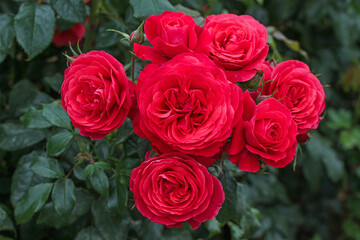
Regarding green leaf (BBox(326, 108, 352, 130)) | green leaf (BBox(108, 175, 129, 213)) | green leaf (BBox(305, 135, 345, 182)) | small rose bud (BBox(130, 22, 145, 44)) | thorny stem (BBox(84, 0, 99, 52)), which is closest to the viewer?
small rose bud (BBox(130, 22, 145, 44))

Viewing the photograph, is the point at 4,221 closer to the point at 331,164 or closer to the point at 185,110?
the point at 185,110

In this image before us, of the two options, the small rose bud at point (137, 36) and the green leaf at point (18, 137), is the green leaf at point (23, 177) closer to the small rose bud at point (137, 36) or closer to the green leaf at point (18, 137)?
the green leaf at point (18, 137)

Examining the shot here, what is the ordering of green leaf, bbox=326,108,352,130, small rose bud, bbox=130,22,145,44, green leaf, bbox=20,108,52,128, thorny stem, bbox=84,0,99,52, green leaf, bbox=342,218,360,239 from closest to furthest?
small rose bud, bbox=130,22,145,44, green leaf, bbox=20,108,52,128, thorny stem, bbox=84,0,99,52, green leaf, bbox=326,108,352,130, green leaf, bbox=342,218,360,239

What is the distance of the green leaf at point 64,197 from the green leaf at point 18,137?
0.20 metres

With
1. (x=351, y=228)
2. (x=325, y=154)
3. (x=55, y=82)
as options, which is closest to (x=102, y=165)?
(x=55, y=82)

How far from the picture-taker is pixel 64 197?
81 centimetres

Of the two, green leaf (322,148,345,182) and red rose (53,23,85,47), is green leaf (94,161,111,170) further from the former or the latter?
green leaf (322,148,345,182)

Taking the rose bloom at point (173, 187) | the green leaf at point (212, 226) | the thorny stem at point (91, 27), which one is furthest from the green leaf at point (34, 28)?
the green leaf at point (212, 226)

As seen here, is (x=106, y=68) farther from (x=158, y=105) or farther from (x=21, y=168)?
(x=21, y=168)

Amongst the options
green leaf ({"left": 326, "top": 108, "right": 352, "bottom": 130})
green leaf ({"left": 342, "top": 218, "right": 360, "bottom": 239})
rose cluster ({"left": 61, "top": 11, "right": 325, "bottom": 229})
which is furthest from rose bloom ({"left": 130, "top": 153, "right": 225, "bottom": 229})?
green leaf ({"left": 342, "top": 218, "right": 360, "bottom": 239})

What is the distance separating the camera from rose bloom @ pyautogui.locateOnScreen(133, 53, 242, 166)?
0.56 metres

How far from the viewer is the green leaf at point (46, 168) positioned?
843 millimetres

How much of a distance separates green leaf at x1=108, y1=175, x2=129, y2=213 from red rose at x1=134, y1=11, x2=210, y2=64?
0.28 metres

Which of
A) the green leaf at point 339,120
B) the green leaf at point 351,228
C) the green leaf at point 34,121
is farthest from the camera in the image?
the green leaf at point 351,228
